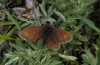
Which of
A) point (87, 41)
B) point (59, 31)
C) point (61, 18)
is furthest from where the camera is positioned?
point (87, 41)

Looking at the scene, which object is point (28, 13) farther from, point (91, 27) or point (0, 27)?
point (91, 27)

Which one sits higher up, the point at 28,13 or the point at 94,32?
the point at 28,13

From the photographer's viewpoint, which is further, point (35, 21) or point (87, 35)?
point (87, 35)

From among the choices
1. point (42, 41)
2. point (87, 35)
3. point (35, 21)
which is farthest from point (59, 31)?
point (87, 35)

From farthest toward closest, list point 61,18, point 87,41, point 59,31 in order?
point 87,41
point 61,18
point 59,31
